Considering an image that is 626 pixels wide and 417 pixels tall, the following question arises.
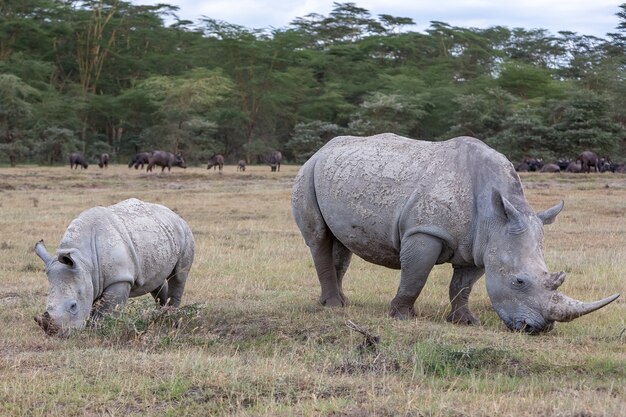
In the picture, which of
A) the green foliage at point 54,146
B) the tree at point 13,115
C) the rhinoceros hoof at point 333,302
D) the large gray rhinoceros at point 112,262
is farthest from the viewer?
the green foliage at point 54,146

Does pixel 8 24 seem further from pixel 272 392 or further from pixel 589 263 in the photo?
pixel 272 392

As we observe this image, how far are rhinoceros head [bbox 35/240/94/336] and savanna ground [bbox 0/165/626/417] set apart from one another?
0.24 meters

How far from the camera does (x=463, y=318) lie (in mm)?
8828

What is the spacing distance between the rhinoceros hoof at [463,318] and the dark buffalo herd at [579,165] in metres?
34.4

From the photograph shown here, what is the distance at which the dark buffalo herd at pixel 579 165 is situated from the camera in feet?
139

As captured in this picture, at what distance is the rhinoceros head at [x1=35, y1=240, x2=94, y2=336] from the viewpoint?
7848mm

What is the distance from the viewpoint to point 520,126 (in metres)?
47.3

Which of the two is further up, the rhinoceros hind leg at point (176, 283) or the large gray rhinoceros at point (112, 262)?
the large gray rhinoceros at point (112, 262)

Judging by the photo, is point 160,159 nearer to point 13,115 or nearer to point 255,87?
point 13,115

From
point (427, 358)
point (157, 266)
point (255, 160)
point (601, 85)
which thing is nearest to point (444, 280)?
point (157, 266)

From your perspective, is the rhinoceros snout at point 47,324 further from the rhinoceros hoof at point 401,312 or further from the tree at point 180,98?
the tree at point 180,98

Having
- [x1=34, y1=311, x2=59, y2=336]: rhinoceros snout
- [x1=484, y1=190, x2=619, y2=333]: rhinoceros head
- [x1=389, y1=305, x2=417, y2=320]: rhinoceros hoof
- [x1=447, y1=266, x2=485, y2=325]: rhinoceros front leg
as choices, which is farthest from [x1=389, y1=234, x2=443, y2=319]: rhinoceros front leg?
[x1=34, y1=311, x2=59, y2=336]: rhinoceros snout

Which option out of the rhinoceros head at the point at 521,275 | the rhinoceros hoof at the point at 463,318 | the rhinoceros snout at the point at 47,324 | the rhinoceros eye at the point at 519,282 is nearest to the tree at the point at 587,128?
the rhinoceros hoof at the point at 463,318

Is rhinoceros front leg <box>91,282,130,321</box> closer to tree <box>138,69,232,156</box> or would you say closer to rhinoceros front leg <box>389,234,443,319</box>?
rhinoceros front leg <box>389,234,443,319</box>
